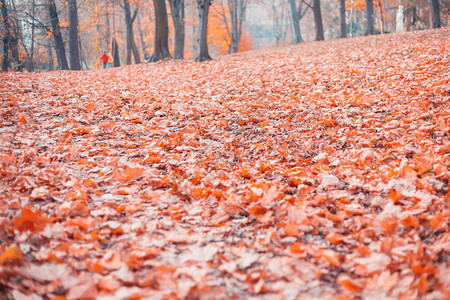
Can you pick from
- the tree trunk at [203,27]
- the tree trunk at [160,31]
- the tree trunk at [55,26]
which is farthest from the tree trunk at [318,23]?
the tree trunk at [55,26]

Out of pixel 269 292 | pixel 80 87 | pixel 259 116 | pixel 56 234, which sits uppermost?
pixel 80 87

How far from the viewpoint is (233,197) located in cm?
289

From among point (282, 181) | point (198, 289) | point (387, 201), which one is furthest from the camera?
point (282, 181)

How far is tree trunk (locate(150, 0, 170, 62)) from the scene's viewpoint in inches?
575

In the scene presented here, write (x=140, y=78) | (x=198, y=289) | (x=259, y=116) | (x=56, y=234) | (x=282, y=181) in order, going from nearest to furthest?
(x=198, y=289)
(x=56, y=234)
(x=282, y=181)
(x=259, y=116)
(x=140, y=78)

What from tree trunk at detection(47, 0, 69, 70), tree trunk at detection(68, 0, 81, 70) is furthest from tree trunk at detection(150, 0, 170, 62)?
tree trunk at detection(47, 0, 69, 70)

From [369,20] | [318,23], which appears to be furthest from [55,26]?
[369,20]

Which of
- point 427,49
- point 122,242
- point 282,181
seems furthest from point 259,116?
point 427,49

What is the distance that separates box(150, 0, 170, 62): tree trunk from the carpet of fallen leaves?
9.47 m

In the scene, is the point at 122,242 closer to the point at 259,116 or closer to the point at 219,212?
the point at 219,212

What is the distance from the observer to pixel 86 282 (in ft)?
5.92

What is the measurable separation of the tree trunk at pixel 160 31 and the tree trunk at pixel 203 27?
2215 millimetres

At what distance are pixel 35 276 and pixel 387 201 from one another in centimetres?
258

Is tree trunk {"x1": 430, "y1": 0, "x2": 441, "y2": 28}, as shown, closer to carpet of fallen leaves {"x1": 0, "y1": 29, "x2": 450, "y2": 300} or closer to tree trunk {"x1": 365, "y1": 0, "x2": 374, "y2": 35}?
tree trunk {"x1": 365, "y1": 0, "x2": 374, "y2": 35}
